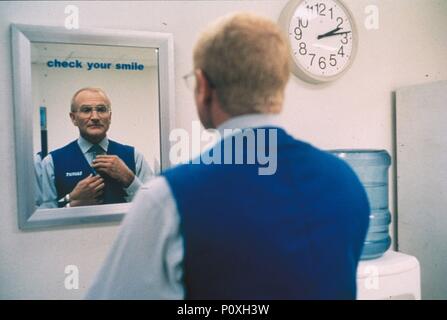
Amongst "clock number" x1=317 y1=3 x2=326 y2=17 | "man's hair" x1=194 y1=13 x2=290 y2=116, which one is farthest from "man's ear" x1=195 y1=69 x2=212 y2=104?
"clock number" x1=317 y1=3 x2=326 y2=17

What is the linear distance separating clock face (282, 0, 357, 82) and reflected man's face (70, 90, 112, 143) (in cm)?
80

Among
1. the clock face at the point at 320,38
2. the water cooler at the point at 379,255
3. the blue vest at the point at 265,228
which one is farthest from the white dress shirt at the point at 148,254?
the clock face at the point at 320,38

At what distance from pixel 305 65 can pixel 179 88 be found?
1.84 feet

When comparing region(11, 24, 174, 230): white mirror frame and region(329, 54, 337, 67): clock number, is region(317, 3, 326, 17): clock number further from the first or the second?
region(11, 24, 174, 230): white mirror frame

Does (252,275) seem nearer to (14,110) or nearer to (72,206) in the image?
(72,206)

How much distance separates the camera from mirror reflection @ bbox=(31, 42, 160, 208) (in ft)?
4.44

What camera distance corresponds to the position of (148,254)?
2.15 ft

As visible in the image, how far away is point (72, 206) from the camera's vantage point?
140 cm

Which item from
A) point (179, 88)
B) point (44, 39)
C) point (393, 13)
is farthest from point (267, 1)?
point (44, 39)

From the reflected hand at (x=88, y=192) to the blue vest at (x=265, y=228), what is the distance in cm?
83

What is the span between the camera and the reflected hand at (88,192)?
4.58 ft

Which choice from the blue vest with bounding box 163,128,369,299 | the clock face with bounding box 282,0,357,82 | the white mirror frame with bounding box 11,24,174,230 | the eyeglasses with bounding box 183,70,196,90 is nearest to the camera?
the blue vest with bounding box 163,128,369,299

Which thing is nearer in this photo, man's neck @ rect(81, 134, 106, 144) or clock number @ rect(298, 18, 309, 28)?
man's neck @ rect(81, 134, 106, 144)

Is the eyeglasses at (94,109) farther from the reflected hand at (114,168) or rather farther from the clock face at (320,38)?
the clock face at (320,38)
